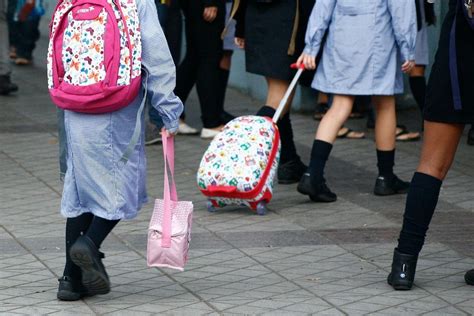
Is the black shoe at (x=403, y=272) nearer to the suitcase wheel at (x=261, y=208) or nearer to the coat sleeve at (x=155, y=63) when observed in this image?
the coat sleeve at (x=155, y=63)

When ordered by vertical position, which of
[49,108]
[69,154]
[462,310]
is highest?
[69,154]

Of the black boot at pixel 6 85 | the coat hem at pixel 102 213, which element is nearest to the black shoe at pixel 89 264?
the coat hem at pixel 102 213

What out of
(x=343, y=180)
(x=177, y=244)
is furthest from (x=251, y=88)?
(x=177, y=244)

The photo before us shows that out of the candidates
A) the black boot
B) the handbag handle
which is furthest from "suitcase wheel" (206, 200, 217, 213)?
the black boot

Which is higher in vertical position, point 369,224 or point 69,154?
point 69,154

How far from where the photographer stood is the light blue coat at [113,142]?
5219 millimetres

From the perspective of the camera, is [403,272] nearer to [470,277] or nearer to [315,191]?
[470,277]

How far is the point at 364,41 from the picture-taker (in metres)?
7.39

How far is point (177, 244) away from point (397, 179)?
2.76 metres

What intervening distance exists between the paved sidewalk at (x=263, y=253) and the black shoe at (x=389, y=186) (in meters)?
0.09

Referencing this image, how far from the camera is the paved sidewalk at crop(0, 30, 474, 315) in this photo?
5.37m

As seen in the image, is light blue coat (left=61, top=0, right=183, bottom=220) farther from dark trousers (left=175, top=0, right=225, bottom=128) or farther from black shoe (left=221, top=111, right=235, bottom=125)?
black shoe (left=221, top=111, right=235, bottom=125)

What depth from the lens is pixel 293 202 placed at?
7.60 meters

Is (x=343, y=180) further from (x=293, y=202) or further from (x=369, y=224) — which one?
(x=369, y=224)
